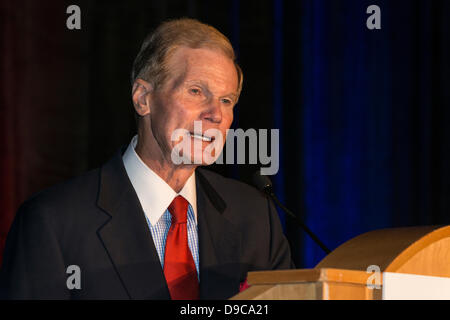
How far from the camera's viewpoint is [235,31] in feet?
9.52

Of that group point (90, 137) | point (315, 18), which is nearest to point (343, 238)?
point (315, 18)

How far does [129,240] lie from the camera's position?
182 centimetres

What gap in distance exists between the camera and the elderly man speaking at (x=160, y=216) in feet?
5.74

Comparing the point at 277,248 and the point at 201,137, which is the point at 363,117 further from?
the point at 201,137

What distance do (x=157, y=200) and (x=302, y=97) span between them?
4.28 ft

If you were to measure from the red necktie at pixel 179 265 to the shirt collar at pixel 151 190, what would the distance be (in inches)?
2.1

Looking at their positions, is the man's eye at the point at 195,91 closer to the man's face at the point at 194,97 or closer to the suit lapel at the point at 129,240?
the man's face at the point at 194,97

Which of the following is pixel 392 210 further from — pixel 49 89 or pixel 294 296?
pixel 294 296

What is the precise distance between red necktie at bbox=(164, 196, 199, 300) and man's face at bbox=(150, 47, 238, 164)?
0.20 m

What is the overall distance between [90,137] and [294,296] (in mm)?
1683

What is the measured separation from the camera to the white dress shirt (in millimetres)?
1896

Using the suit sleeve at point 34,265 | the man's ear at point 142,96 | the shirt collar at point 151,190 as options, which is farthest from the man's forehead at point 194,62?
the suit sleeve at point 34,265

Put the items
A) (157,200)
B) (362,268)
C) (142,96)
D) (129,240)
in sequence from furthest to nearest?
(142,96) < (157,200) < (129,240) < (362,268)

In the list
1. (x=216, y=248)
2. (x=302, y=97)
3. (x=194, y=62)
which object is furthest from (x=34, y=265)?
(x=302, y=97)
